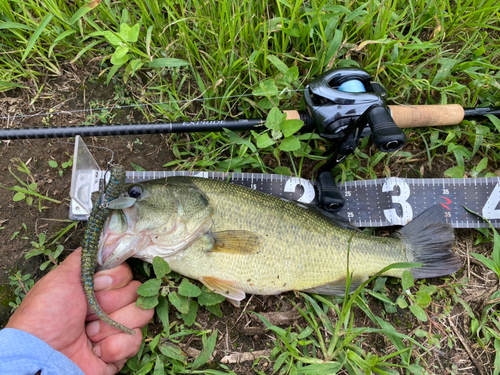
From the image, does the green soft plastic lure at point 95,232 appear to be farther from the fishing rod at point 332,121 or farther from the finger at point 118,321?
the fishing rod at point 332,121

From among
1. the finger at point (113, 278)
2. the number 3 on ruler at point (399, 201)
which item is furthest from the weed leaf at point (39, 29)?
the number 3 on ruler at point (399, 201)

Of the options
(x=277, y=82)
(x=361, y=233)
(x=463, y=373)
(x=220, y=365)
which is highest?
(x=277, y=82)

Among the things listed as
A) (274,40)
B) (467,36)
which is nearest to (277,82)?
(274,40)

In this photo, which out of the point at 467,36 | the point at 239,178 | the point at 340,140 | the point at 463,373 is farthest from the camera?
the point at 467,36

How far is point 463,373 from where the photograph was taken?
3.07 metres

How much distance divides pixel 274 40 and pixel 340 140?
1347mm

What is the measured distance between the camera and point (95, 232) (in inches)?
95.3

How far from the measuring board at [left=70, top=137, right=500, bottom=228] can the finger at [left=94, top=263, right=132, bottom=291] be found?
0.89 m

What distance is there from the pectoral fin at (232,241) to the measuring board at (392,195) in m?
0.67

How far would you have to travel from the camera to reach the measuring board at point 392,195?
3.32 m

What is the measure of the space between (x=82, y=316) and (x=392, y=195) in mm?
3052

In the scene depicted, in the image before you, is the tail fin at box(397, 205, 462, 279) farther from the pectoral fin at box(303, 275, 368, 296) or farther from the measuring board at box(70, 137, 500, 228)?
the pectoral fin at box(303, 275, 368, 296)

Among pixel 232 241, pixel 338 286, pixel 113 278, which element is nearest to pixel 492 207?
pixel 338 286

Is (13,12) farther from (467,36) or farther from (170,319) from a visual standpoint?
(467,36)
